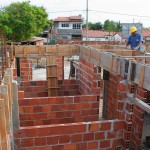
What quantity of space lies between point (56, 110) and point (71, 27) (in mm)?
37158

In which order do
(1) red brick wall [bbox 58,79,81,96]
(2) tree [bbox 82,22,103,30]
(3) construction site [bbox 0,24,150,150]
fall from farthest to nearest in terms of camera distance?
(2) tree [bbox 82,22,103,30]
(1) red brick wall [bbox 58,79,81,96]
(3) construction site [bbox 0,24,150,150]

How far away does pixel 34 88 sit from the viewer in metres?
7.97

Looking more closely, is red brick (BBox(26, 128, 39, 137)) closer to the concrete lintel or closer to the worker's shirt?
the concrete lintel

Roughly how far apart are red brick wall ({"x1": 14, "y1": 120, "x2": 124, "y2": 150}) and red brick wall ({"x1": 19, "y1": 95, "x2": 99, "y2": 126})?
4.63ft

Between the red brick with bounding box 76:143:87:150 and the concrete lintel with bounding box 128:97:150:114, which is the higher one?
the concrete lintel with bounding box 128:97:150:114

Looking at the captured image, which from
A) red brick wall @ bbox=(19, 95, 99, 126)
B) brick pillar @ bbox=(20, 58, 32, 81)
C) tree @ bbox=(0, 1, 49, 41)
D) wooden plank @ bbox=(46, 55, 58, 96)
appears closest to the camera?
red brick wall @ bbox=(19, 95, 99, 126)

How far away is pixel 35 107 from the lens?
18.4 feet

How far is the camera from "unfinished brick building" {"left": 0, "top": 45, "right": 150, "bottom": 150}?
4.18m

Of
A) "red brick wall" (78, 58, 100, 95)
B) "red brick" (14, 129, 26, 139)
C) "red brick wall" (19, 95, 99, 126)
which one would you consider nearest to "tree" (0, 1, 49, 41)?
"red brick wall" (78, 58, 100, 95)

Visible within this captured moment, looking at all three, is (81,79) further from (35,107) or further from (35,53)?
A: (35,107)

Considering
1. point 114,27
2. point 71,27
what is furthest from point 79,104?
point 114,27

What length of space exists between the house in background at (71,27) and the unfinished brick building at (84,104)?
33586 millimetres

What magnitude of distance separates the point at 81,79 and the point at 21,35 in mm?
20437

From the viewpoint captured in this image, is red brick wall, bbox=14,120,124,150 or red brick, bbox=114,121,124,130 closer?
red brick wall, bbox=14,120,124,150
